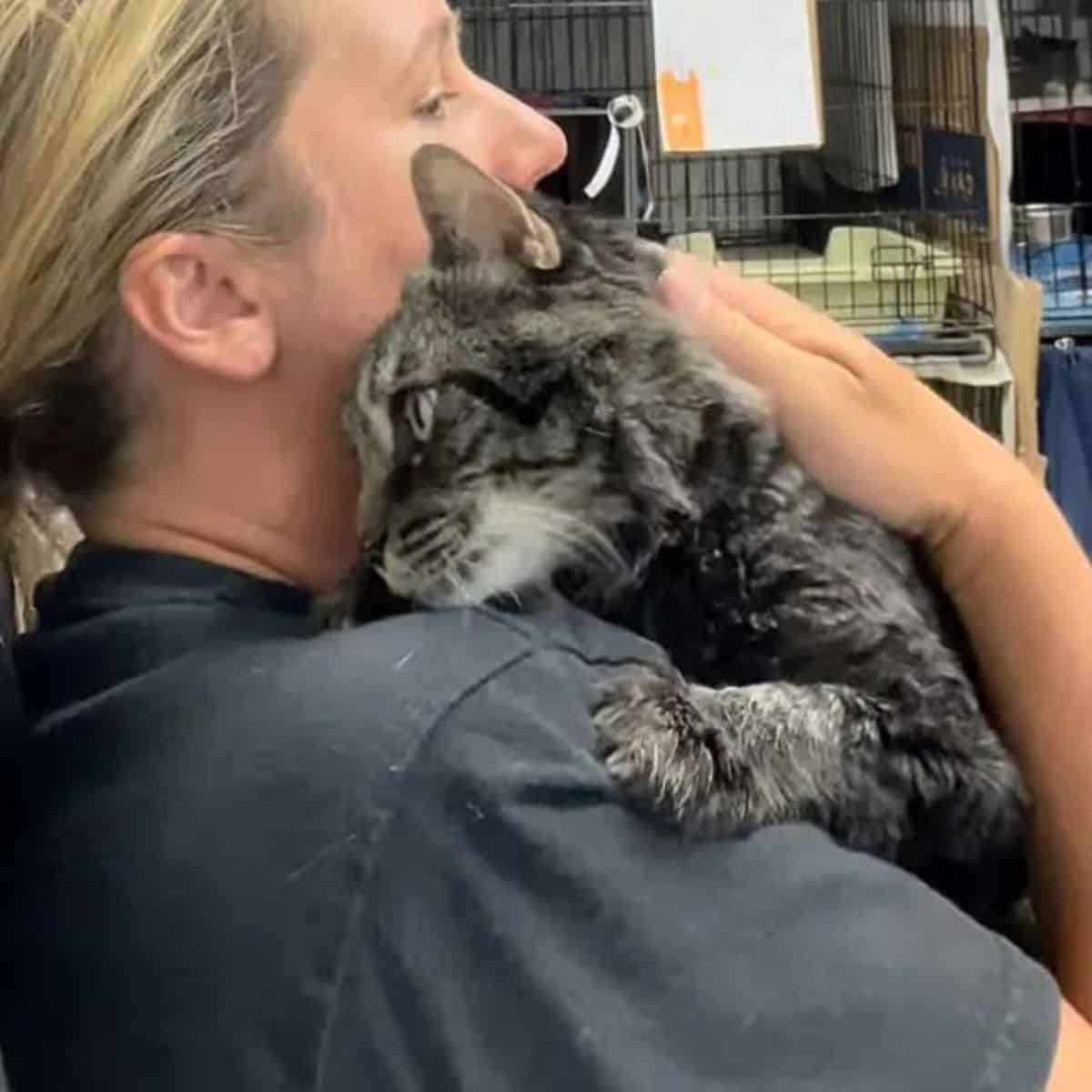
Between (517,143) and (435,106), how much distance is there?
92 mm

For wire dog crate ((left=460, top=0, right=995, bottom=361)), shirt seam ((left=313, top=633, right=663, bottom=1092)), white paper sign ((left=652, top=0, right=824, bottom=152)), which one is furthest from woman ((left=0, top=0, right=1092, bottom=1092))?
wire dog crate ((left=460, top=0, right=995, bottom=361))

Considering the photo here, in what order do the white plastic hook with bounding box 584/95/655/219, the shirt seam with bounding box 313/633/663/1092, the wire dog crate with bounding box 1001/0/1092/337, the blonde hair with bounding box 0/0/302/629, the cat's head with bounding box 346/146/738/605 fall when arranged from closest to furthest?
the shirt seam with bounding box 313/633/663/1092
the blonde hair with bounding box 0/0/302/629
the cat's head with bounding box 346/146/738/605
the white plastic hook with bounding box 584/95/655/219
the wire dog crate with bounding box 1001/0/1092/337

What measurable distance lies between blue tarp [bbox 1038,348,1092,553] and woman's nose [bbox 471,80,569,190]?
1843mm

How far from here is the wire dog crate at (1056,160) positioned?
326cm

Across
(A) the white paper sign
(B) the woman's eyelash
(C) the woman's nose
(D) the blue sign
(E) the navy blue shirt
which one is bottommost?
(E) the navy blue shirt

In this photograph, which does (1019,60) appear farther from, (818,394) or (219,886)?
(219,886)

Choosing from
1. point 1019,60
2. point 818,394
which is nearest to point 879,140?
point 1019,60

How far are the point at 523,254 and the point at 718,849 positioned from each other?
46 centimetres

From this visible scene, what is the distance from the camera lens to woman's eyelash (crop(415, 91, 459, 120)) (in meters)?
1.16

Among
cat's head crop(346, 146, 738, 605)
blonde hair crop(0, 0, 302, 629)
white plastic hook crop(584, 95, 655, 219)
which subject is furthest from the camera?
white plastic hook crop(584, 95, 655, 219)

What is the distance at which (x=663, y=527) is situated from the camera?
3.95 feet

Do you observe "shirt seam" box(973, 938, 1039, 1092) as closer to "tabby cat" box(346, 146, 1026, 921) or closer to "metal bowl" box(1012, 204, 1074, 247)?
"tabby cat" box(346, 146, 1026, 921)

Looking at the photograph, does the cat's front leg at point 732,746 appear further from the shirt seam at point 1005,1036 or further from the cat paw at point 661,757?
the shirt seam at point 1005,1036

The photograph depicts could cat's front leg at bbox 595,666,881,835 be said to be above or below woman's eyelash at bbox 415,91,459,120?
below
